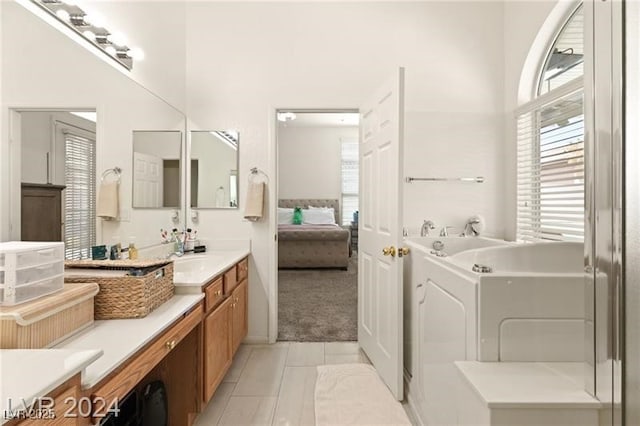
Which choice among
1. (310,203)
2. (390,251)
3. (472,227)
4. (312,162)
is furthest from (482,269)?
(312,162)

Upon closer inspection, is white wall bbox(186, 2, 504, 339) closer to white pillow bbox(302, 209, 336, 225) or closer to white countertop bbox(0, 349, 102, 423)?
white countertop bbox(0, 349, 102, 423)

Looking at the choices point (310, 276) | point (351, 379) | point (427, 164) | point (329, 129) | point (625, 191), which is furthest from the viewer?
point (329, 129)

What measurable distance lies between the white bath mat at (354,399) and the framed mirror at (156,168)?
1741mm

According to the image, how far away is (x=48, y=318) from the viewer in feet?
3.06

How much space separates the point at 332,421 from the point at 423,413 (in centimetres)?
52

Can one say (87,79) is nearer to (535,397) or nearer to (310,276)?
(535,397)

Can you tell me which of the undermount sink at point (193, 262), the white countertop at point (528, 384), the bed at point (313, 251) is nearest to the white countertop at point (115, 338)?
the undermount sink at point (193, 262)

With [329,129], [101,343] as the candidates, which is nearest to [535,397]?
[101,343]

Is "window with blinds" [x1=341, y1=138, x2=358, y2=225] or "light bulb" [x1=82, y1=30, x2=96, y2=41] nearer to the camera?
"light bulb" [x1=82, y1=30, x2=96, y2=41]

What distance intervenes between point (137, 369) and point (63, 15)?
1545 mm

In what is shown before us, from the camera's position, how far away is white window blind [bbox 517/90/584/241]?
200 centimetres

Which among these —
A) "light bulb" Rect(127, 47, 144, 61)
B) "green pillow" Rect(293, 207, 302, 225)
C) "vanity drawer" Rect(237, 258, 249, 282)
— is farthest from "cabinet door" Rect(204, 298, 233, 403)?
"green pillow" Rect(293, 207, 302, 225)

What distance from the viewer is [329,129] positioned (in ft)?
24.7

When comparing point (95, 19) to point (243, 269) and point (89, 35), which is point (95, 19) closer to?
point (89, 35)
